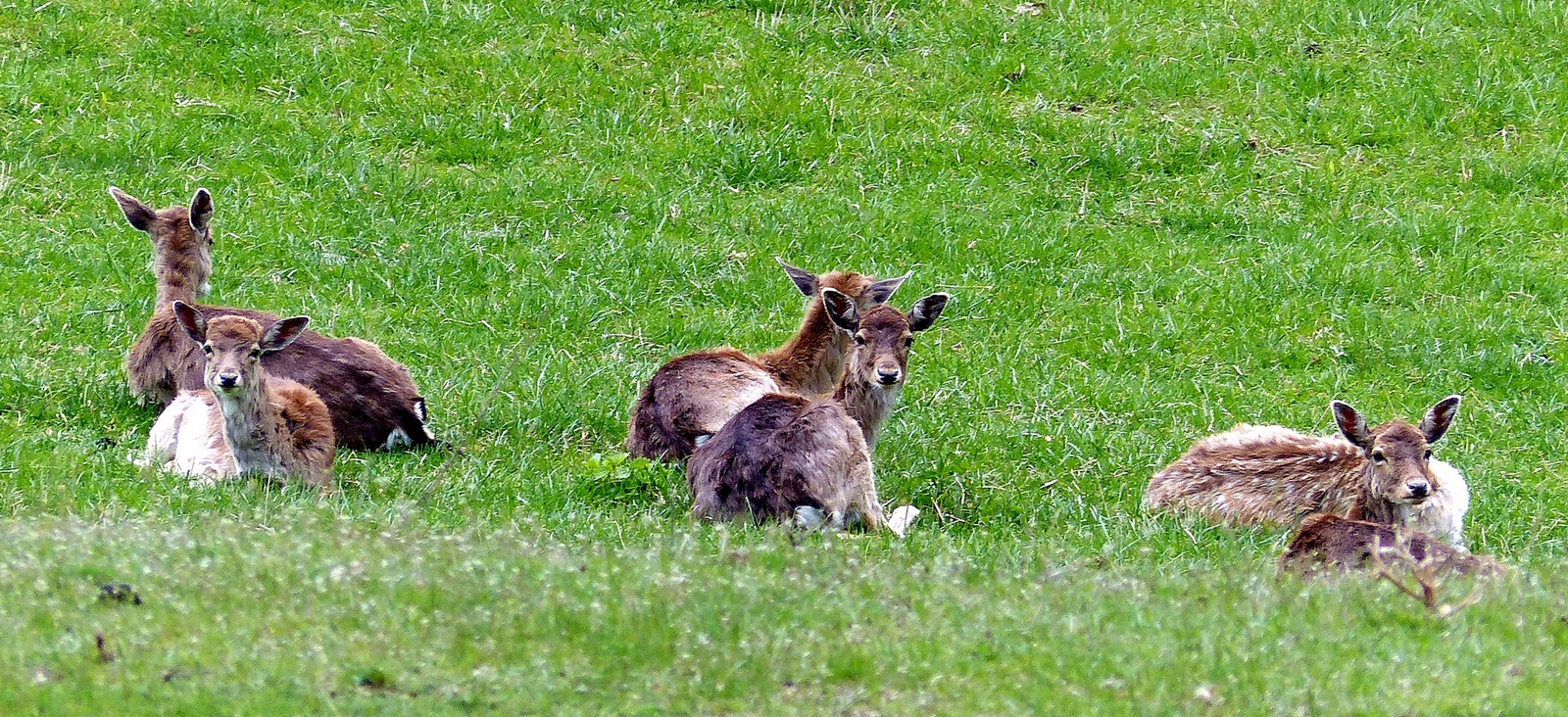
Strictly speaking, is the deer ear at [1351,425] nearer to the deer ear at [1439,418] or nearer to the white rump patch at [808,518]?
the deer ear at [1439,418]

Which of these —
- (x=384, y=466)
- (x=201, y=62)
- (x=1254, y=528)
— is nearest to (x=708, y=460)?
(x=384, y=466)

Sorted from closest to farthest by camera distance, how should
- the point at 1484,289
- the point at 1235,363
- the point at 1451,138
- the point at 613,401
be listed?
1. the point at 613,401
2. the point at 1235,363
3. the point at 1484,289
4. the point at 1451,138

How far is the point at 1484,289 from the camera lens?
1345 centimetres

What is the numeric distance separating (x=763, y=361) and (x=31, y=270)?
18.2 ft

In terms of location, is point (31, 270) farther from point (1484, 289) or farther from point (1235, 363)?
point (1484, 289)

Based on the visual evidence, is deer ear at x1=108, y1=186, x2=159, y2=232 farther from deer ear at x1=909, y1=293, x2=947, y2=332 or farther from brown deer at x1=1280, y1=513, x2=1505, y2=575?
brown deer at x1=1280, y1=513, x2=1505, y2=575

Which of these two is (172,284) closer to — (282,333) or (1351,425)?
(282,333)

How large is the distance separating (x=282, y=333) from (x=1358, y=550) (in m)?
5.54

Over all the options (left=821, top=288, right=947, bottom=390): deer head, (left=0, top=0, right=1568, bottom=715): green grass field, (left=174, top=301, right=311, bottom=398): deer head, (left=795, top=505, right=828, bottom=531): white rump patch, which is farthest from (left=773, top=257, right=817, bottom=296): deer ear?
(left=174, top=301, right=311, bottom=398): deer head

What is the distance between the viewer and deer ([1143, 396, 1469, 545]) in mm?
8688

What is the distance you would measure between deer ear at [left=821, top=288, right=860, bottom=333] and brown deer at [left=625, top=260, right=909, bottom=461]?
0.37 metres

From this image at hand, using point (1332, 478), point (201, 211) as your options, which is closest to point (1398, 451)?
point (1332, 478)

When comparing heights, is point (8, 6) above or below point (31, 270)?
above

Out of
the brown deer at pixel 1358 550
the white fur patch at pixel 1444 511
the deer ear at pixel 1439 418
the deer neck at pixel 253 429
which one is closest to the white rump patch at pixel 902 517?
the brown deer at pixel 1358 550
